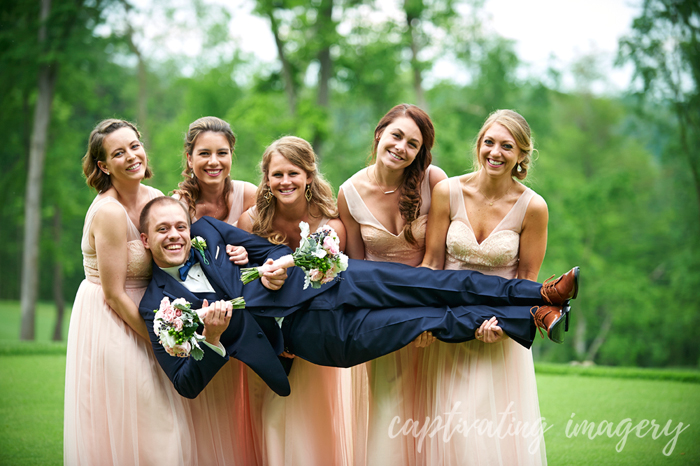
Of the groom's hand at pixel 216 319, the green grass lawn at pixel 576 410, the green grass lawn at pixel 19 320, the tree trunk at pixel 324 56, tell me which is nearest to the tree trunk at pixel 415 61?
the tree trunk at pixel 324 56

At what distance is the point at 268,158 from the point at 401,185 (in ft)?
3.57

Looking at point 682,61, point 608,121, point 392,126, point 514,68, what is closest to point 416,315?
point 392,126

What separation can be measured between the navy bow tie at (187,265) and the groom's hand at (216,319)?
18.3 inches

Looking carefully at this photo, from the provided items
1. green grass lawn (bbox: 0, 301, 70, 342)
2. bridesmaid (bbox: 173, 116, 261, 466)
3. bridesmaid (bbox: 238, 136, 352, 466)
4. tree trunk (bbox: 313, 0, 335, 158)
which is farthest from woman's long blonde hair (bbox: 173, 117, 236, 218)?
green grass lawn (bbox: 0, 301, 70, 342)

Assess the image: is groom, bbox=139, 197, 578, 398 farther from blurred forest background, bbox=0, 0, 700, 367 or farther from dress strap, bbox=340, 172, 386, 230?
blurred forest background, bbox=0, 0, 700, 367

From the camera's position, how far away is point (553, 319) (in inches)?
143

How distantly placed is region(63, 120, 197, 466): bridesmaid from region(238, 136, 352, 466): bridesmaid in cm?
64

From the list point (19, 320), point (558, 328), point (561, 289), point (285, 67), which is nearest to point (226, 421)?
point (558, 328)

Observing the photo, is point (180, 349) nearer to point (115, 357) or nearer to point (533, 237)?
point (115, 357)

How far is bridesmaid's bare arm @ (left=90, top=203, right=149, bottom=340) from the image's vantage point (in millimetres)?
3924

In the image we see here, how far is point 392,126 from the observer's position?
14.6ft

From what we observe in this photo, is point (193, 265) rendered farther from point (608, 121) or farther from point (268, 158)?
point (608, 121)

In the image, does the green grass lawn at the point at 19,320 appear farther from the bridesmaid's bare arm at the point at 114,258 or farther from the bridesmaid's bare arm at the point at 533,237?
the bridesmaid's bare arm at the point at 533,237

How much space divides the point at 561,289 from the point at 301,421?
2075 mm
